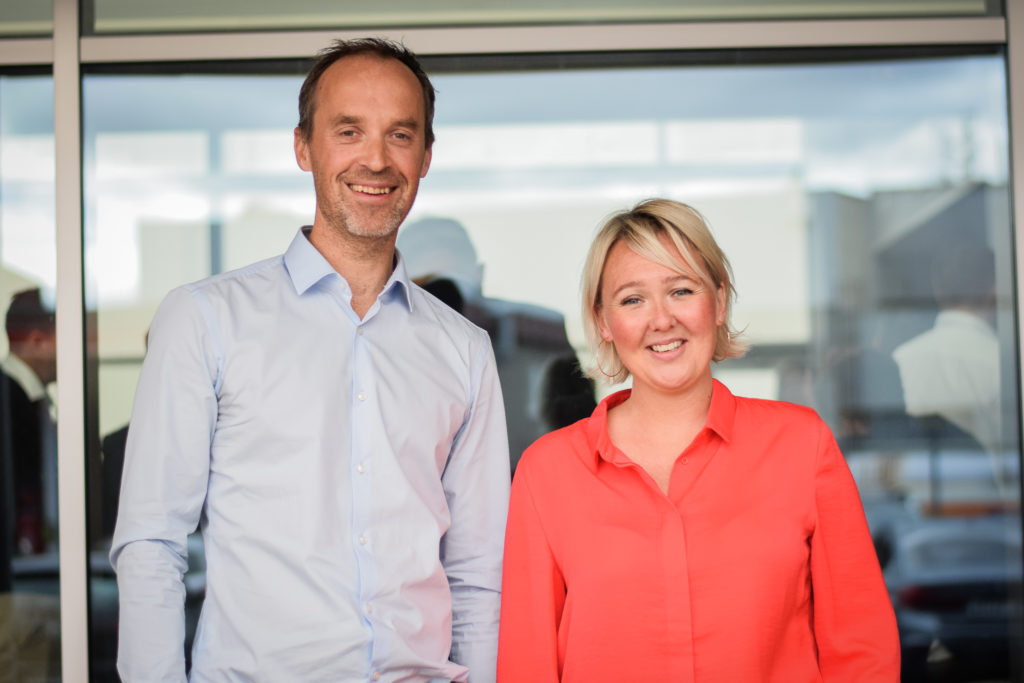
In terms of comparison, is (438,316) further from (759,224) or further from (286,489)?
(759,224)

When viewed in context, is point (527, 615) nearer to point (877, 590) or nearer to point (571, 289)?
point (877, 590)

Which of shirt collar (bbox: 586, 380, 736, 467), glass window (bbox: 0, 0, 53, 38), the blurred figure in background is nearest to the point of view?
shirt collar (bbox: 586, 380, 736, 467)

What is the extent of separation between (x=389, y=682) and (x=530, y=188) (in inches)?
72.6

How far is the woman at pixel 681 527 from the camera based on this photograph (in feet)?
6.21

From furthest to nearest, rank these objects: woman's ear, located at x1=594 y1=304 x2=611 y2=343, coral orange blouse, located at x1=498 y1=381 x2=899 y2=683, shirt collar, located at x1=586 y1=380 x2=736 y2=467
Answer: woman's ear, located at x1=594 y1=304 x2=611 y2=343
shirt collar, located at x1=586 y1=380 x2=736 y2=467
coral orange blouse, located at x1=498 y1=381 x2=899 y2=683

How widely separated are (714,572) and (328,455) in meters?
0.88

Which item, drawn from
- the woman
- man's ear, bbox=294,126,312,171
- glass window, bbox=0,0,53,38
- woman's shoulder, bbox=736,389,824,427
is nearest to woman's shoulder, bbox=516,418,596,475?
the woman

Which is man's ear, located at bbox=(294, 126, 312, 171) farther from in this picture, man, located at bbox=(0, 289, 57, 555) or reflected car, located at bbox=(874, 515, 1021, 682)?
reflected car, located at bbox=(874, 515, 1021, 682)

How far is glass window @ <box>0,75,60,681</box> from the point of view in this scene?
304cm

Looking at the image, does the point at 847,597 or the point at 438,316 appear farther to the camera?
the point at 438,316

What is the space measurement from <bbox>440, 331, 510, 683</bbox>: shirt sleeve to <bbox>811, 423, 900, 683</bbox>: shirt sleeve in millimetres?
784

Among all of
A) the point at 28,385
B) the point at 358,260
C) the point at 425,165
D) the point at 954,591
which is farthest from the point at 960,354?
the point at 28,385

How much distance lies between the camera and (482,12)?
10.2 ft

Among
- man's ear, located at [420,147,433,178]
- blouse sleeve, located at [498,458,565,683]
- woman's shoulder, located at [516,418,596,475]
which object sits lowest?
blouse sleeve, located at [498,458,565,683]
